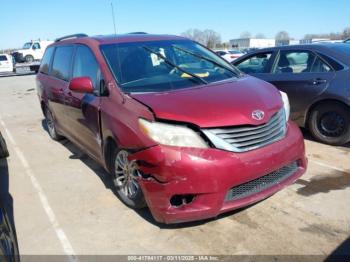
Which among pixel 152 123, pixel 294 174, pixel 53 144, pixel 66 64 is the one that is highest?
pixel 66 64

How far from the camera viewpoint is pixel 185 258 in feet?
9.59

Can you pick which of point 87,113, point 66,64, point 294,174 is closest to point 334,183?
point 294,174

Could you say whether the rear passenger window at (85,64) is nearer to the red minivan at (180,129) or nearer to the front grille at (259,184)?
the red minivan at (180,129)

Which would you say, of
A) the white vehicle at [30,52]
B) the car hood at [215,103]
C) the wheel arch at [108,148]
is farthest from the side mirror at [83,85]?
the white vehicle at [30,52]

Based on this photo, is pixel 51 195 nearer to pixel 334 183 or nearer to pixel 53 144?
pixel 53 144

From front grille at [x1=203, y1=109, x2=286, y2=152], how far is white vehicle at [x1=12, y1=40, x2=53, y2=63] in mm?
35601

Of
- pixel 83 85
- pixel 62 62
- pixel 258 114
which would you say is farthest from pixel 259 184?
pixel 62 62

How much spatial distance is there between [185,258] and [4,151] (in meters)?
4.14

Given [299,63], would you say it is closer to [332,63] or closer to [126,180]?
[332,63]

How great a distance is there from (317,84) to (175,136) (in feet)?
11.0

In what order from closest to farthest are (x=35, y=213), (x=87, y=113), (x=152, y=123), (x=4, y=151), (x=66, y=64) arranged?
(x=152, y=123) → (x=35, y=213) → (x=87, y=113) → (x=66, y=64) → (x=4, y=151)

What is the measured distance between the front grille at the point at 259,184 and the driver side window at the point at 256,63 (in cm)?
314

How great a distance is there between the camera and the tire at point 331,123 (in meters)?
5.21

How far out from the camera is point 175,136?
2.97 meters
